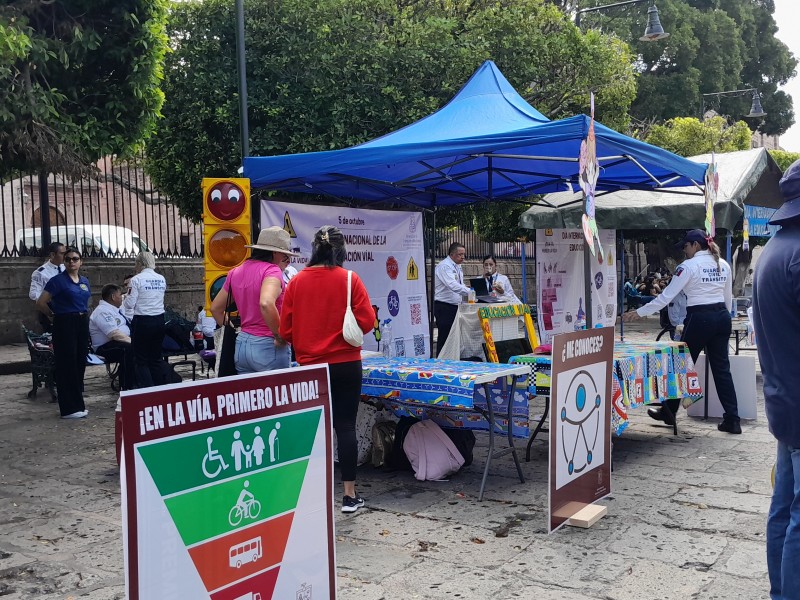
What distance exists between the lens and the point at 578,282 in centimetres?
1037

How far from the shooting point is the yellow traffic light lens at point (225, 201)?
718 centimetres

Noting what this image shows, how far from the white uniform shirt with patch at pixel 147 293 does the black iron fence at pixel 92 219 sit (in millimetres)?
5633

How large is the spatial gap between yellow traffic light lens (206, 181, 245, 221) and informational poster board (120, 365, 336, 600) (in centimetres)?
447

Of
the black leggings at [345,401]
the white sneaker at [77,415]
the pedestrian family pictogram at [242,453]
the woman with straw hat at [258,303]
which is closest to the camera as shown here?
the pedestrian family pictogram at [242,453]

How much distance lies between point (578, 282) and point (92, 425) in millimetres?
6091

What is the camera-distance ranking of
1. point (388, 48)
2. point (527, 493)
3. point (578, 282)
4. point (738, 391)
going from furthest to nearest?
point (388, 48) → point (578, 282) → point (738, 391) → point (527, 493)

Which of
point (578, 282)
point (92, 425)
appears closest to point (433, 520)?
point (92, 425)

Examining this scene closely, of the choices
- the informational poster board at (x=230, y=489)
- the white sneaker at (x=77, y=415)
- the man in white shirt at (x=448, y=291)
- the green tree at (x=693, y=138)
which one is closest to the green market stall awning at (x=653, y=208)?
the man in white shirt at (x=448, y=291)

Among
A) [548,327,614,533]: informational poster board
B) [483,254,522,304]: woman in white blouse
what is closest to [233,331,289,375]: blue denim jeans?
[548,327,614,533]: informational poster board

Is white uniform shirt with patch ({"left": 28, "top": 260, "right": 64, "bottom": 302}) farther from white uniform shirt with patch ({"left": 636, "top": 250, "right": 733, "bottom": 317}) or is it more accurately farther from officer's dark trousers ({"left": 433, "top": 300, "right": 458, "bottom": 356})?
white uniform shirt with patch ({"left": 636, "top": 250, "right": 733, "bottom": 317})

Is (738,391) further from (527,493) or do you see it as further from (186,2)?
(186,2)

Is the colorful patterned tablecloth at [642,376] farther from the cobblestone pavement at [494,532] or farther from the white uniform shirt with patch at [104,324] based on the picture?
the white uniform shirt with patch at [104,324]

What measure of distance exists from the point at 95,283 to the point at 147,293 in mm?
6423

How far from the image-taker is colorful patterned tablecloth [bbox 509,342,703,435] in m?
6.17
